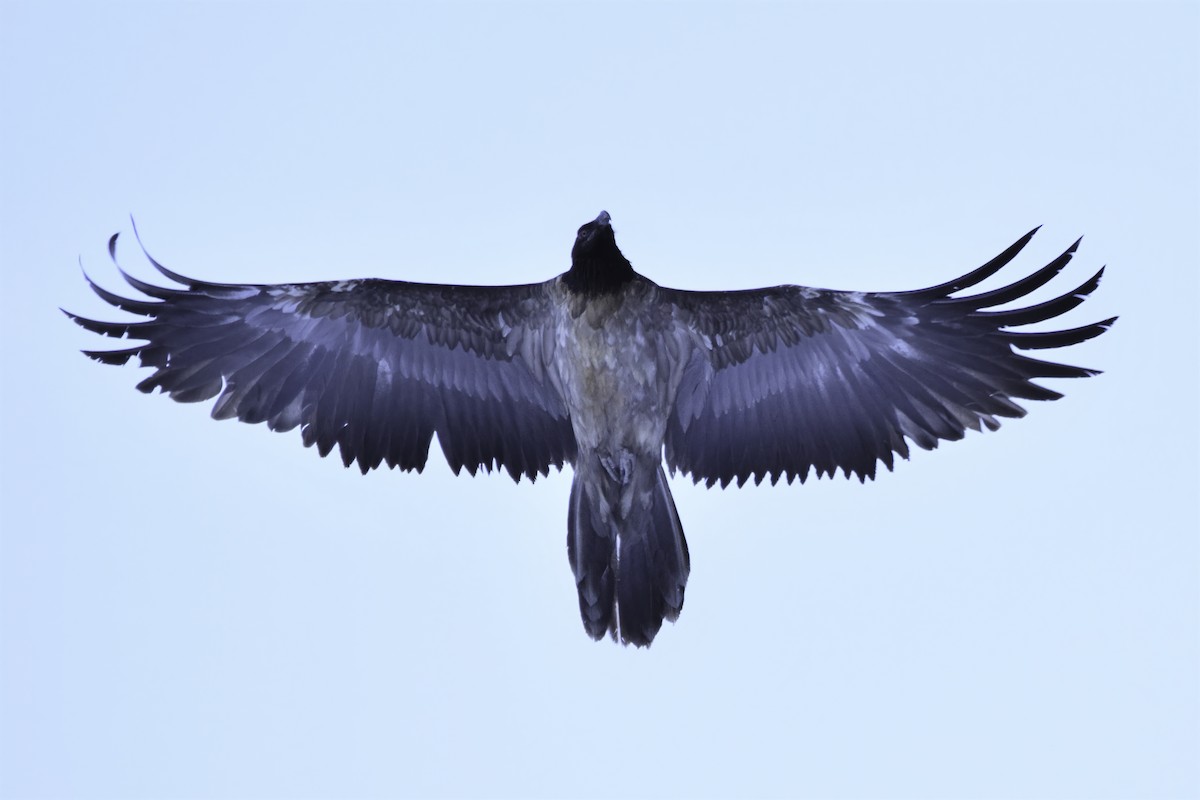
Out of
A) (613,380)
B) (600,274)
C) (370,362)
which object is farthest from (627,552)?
(370,362)

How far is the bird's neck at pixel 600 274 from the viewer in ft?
31.1

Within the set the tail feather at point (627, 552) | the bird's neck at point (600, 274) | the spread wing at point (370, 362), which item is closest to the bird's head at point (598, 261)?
the bird's neck at point (600, 274)

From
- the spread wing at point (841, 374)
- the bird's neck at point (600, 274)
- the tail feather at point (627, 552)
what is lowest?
the tail feather at point (627, 552)

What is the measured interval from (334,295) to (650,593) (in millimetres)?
2388

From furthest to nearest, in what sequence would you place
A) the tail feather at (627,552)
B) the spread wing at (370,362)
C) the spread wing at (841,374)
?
the spread wing at (370,362), the tail feather at (627,552), the spread wing at (841,374)

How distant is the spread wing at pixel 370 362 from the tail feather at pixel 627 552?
39 cm

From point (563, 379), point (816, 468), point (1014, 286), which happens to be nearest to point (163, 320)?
point (563, 379)

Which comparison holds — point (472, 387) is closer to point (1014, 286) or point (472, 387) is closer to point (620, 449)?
point (620, 449)

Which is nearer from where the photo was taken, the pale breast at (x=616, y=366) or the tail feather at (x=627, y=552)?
the tail feather at (x=627, y=552)

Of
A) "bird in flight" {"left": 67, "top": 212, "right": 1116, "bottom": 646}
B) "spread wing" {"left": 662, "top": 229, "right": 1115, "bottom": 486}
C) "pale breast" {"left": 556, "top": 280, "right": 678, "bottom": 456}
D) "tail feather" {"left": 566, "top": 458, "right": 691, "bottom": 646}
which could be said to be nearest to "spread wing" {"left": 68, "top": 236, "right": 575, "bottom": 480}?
"bird in flight" {"left": 67, "top": 212, "right": 1116, "bottom": 646}

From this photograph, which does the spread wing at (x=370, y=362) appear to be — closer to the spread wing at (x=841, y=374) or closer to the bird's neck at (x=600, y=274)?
the bird's neck at (x=600, y=274)

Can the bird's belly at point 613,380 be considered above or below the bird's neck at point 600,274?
below

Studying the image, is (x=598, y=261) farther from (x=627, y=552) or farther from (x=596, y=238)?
(x=627, y=552)

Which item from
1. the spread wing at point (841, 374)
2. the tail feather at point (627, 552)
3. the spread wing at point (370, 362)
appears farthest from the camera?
the spread wing at point (370, 362)
